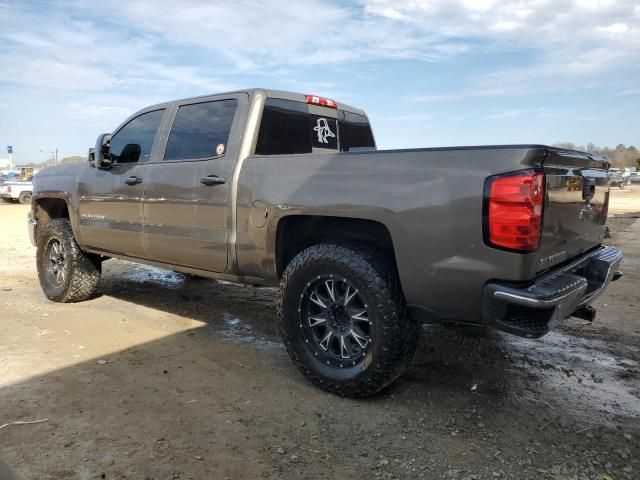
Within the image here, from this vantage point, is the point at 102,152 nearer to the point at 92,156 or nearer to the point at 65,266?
the point at 92,156

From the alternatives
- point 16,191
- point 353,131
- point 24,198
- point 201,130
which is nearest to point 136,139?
point 201,130

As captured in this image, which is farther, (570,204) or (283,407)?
(283,407)

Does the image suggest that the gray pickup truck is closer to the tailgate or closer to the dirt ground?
the tailgate

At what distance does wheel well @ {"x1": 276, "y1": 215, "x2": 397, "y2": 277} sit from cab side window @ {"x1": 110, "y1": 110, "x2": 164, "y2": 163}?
70.7 inches

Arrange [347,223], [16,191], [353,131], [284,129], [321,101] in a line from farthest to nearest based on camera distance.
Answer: [16,191] < [353,131] < [321,101] < [284,129] < [347,223]

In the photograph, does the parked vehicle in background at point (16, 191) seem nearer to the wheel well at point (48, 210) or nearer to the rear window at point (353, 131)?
the wheel well at point (48, 210)

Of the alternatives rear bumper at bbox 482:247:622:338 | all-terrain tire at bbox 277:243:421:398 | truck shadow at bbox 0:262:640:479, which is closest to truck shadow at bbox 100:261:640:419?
truck shadow at bbox 0:262:640:479

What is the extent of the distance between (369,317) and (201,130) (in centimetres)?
222

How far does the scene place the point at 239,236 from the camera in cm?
365

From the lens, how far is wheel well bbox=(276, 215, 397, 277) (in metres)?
3.19

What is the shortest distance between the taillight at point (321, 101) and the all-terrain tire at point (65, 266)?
3.00 meters

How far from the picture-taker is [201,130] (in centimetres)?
414

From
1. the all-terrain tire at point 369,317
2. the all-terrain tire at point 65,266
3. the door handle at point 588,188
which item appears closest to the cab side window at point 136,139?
the all-terrain tire at point 65,266

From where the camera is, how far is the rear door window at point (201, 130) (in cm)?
395
